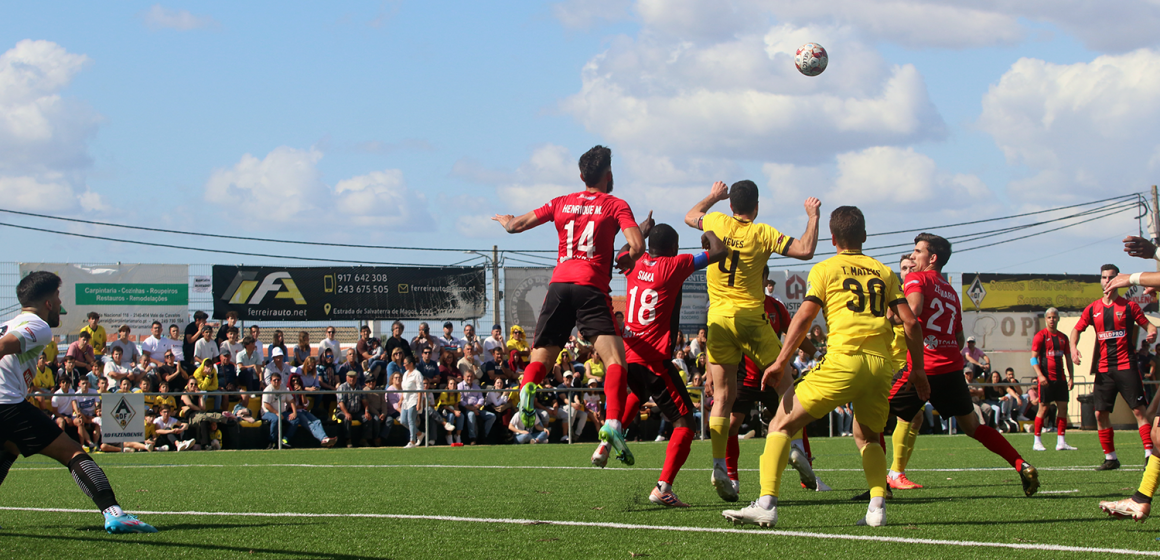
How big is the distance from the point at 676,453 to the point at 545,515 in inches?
43.3

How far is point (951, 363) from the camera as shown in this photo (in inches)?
301

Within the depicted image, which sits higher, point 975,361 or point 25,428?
point 25,428

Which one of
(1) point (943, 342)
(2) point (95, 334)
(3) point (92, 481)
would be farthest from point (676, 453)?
(2) point (95, 334)

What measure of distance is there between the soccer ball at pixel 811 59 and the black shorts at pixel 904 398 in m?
5.45

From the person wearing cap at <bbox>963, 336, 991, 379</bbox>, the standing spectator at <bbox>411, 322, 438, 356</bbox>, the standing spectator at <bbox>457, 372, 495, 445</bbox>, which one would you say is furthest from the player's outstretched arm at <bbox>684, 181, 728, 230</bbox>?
the person wearing cap at <bbox>963, 336, 991, 379</bbox>

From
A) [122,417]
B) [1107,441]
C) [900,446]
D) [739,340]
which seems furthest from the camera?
[122,417]

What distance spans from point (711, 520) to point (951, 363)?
9.29ft

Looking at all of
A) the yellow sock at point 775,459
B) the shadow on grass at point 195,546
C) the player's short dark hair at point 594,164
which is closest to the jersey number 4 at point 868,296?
the yellow sock at point 775,459

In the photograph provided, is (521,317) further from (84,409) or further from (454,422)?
(84,409)

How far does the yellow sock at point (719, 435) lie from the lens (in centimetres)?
678

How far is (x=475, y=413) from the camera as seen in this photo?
60.8 feet

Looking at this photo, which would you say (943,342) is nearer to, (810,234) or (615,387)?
(810,234)

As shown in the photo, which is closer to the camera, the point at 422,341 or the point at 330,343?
the point at 330,343

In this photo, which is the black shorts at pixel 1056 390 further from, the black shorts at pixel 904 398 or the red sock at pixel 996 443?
the black shorts at pixel 904 398
